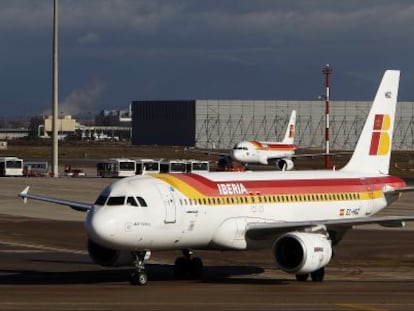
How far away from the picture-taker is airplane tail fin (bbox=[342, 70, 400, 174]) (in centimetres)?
4575

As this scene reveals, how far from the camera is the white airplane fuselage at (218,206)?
3562cm

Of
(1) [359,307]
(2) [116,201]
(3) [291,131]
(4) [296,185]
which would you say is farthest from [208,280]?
(3) [291,131]

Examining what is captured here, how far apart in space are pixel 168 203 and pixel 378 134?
12.8 m

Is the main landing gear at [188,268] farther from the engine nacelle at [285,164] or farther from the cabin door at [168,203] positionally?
the engine nacelle at [285,164]

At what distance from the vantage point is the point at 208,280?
39250 mm

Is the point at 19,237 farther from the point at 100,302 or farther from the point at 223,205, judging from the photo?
the point at 100,302

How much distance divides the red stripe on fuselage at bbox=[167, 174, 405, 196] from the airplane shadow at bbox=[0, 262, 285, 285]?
3.10 m

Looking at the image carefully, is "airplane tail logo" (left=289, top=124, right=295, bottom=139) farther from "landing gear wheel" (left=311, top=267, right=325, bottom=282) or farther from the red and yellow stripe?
"landing gear wheel" (left=311, top=267, right=325, bottom=282)

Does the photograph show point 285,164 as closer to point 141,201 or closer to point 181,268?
point 181,268

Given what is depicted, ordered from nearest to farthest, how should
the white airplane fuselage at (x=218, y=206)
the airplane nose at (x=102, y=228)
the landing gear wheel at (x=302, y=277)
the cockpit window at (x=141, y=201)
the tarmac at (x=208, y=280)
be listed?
the tarmac at (x=208, y=280) → the airplane nose at (x=102, y=228) → the white airplane fuselage at (x=218, y=206) → the cockpit window at (x=141, y=201) → the landing gear wheel at (x=302, y=277)

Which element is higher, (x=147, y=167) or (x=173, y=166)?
(x=173, y=166)

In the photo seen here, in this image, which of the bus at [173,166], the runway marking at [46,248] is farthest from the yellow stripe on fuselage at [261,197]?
the bus at [173,166]

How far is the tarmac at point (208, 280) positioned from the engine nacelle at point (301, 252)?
2.14 feet

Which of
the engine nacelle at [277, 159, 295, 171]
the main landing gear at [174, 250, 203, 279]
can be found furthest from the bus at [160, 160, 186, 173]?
the main landing gear at [174, 250, 203, 279]
